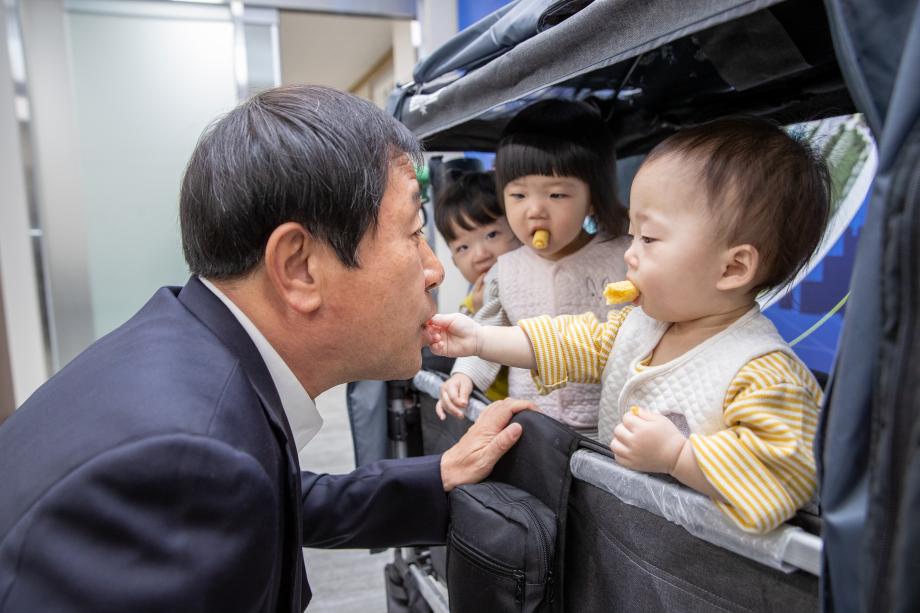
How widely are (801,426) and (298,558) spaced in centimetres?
64

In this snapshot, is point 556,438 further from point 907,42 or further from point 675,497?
point 907,42

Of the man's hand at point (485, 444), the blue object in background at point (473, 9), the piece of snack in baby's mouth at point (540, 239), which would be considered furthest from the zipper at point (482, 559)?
the blue object in background at point (473, 9)

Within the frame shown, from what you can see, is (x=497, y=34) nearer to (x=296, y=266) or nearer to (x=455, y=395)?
(x=296, y=266)

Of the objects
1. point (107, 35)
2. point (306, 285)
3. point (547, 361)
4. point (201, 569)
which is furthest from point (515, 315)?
point (107, 35)

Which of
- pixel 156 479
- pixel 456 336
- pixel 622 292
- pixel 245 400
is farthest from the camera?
pixel 456 336

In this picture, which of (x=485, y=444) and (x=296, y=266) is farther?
(x=485, y=444)

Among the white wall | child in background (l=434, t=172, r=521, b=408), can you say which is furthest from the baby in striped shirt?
the white wall

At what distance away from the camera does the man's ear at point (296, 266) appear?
30.7 inches

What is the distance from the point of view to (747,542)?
2.02 ft

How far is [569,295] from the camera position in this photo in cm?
132

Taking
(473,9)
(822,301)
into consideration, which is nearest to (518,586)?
(822,301)

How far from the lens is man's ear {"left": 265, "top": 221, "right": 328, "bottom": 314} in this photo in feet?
2.56

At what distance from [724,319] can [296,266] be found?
0.61 metres

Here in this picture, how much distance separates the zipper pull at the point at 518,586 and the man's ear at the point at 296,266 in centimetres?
48
